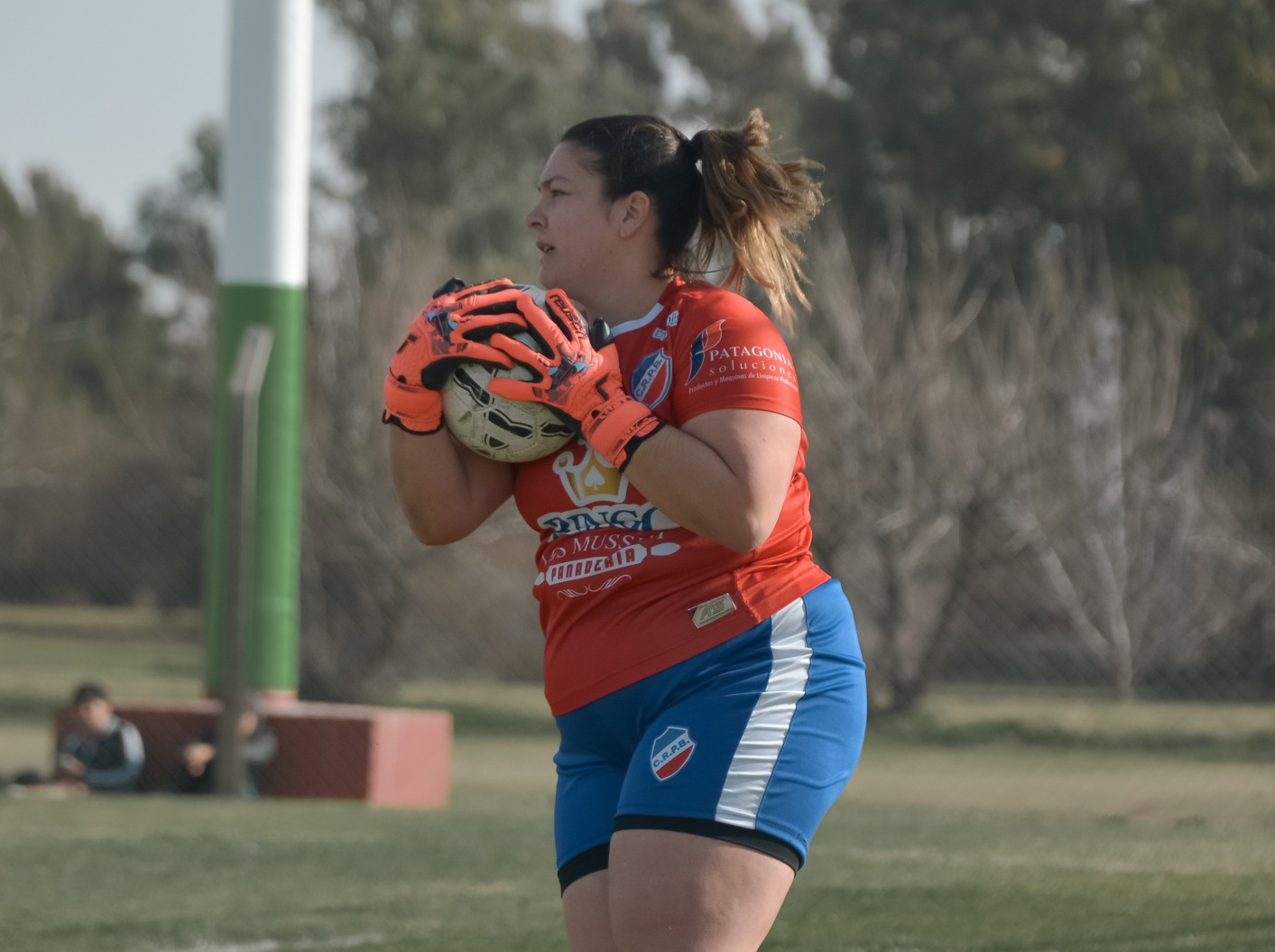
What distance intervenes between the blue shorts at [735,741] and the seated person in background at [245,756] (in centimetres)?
754

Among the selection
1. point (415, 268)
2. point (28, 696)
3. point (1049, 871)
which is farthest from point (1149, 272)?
point (1049, 871)

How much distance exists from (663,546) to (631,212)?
1.96 ft

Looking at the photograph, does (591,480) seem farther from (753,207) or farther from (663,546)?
(753,207)

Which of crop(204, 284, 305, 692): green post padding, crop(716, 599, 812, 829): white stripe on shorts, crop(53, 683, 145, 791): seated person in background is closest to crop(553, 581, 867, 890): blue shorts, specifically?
crop(716, 599, 812, 829): white stripe on shorts

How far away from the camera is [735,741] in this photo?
261 centimetres

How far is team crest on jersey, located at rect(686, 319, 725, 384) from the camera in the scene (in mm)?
2729

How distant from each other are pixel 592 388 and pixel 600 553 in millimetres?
281

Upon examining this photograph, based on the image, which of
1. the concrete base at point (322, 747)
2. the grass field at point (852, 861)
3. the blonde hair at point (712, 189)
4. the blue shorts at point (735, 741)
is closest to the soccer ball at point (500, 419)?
the blonde hair at point (712, 189)

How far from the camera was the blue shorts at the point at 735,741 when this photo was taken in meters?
2.57

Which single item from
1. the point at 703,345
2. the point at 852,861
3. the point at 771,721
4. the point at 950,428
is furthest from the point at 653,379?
the point at 950,428

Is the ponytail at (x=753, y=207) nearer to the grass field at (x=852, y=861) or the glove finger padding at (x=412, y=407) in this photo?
the glove finger padding at (x=412, y=407)

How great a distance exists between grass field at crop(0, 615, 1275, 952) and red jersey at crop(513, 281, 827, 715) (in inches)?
106

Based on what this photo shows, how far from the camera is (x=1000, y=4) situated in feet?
88.3

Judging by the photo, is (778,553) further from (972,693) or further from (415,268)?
(415,268)
